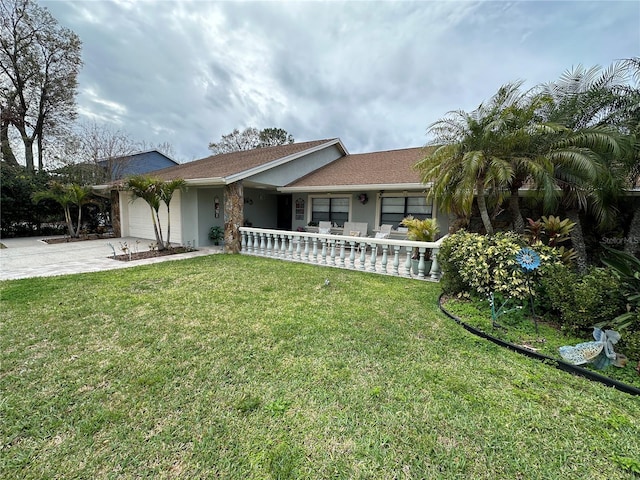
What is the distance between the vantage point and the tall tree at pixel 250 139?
1270 inches

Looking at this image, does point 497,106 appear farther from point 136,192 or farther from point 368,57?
point 136,192

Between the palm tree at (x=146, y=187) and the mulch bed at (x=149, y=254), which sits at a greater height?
the palm tree at (x=146, y=187)

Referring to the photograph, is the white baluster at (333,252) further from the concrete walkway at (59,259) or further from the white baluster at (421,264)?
the concrete walkway at (59,259)

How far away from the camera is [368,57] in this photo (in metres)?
11.2

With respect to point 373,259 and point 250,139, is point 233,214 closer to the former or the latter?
point 373,259

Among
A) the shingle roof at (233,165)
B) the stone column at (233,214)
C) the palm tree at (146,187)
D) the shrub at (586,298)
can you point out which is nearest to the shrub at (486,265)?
the shrub at (586,298)

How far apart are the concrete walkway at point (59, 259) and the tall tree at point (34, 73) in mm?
9646

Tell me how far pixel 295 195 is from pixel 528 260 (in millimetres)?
10655

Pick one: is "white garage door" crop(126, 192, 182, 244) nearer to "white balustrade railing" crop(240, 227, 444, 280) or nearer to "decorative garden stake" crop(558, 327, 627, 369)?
"white balustrade railing" crop(240, 227, 444, 280)

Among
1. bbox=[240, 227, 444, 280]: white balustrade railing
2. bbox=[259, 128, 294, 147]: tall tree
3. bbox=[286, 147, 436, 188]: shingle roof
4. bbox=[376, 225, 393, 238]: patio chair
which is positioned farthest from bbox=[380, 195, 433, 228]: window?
bbox=[259, 128, 294, 147]: tall tree

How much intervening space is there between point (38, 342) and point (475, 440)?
4900 millimetres

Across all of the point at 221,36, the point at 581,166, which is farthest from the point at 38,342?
the point at 221,36

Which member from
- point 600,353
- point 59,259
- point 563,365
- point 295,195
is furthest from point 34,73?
point 600,353

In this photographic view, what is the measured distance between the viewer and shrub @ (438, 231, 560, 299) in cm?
445
